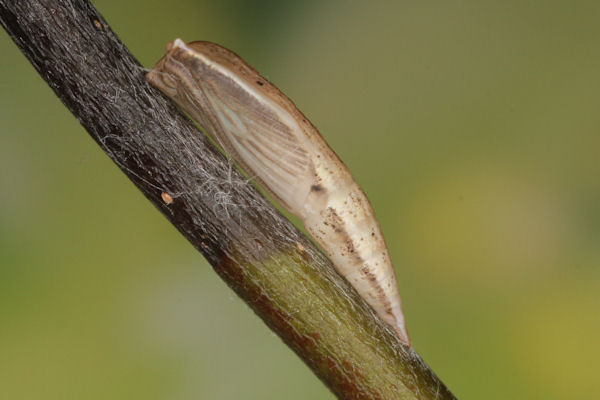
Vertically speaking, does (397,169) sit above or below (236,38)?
A: below

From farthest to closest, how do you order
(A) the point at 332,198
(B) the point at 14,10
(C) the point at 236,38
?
(C) the point at 236,38, (A) the point at 332,198, (B) the point at 14,10

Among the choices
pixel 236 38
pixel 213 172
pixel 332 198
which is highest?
pixel 236 38

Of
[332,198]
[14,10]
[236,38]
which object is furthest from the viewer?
[236,38]

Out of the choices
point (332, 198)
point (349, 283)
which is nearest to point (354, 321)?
point (349, 283)

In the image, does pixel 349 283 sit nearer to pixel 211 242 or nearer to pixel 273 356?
pixel 211 242
